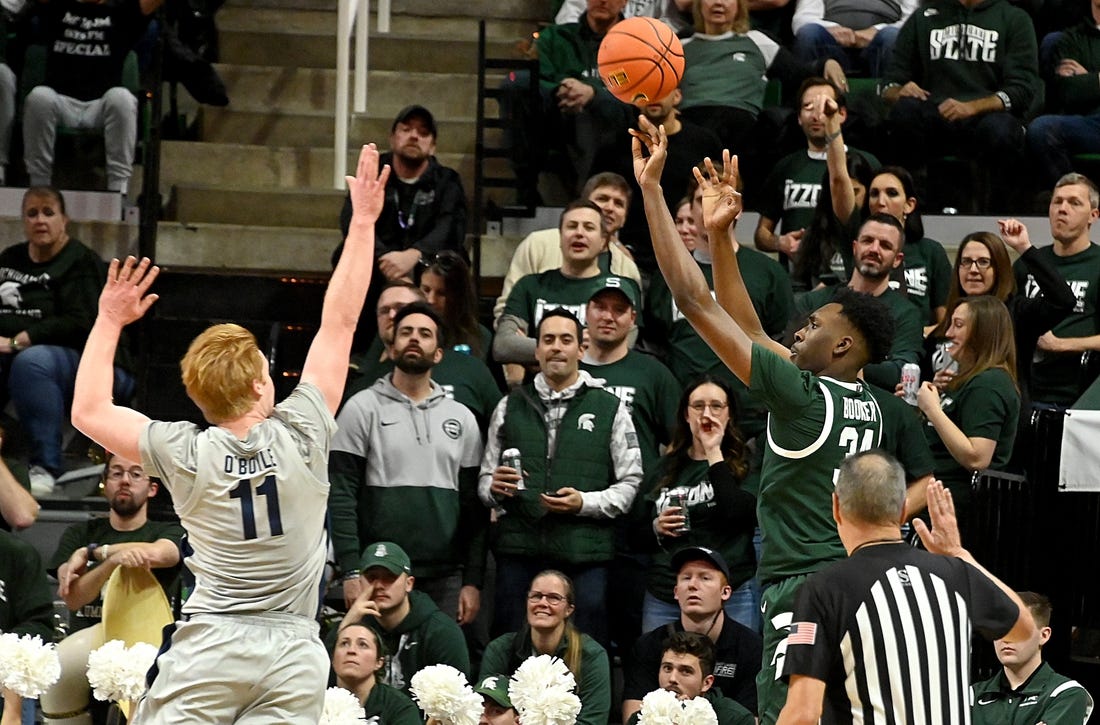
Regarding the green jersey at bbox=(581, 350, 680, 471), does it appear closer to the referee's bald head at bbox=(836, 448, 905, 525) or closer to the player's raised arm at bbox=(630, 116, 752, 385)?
the player's raised arm at bbox=(630, 116, 752, 385)

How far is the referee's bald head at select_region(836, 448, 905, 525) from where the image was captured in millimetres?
5020

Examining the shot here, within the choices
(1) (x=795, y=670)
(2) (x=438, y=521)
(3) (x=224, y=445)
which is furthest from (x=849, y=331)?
(2) (x=438, y=521)

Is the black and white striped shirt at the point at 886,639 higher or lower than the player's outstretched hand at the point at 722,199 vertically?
lower

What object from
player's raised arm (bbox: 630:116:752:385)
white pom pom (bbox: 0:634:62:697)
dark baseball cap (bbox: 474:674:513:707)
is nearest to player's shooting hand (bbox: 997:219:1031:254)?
dark baseball cap (bbox: 474:674:513:707)

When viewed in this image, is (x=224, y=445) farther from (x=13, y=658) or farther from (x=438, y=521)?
(x=438, y=521)

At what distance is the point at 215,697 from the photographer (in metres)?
4.95

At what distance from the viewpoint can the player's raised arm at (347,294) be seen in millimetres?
5199

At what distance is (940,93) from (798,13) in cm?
150

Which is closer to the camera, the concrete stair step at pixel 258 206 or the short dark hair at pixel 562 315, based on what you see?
the short dark hair at pixel 562 315

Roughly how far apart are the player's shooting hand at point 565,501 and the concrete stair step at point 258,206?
4345mm

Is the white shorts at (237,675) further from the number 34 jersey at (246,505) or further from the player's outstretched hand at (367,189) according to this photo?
the player's outstretched hand at (367,189)

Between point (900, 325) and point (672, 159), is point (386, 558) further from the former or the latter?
point (672, 159)

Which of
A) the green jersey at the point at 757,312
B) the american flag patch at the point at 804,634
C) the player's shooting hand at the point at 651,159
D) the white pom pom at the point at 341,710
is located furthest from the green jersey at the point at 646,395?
the american flag patch at the point at 804,634

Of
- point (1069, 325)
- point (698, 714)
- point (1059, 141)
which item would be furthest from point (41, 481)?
point (1059, 141)
